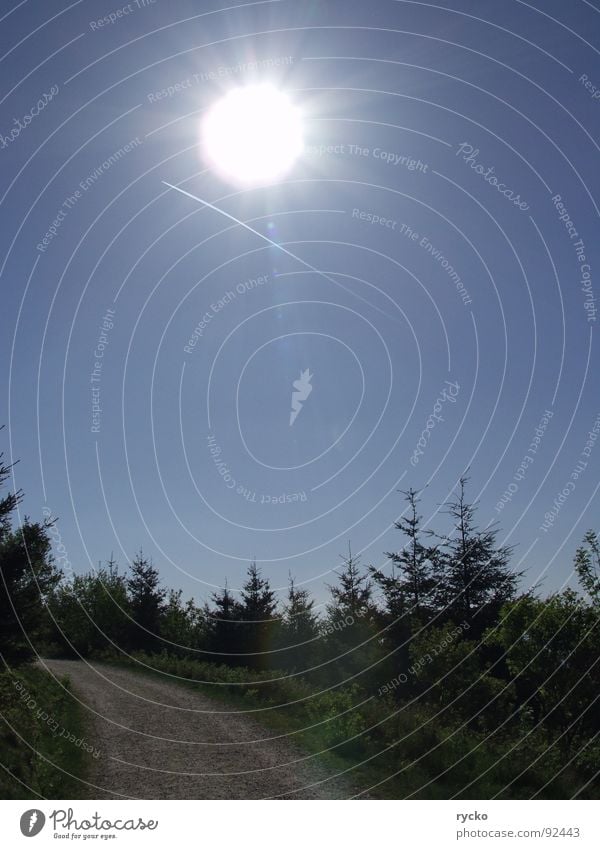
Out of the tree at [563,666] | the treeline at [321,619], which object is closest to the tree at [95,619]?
the treeline at [321,619]

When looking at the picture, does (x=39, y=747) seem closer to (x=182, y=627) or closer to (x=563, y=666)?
(x=563, y=666)

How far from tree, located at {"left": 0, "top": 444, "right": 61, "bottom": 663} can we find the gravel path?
3170mm

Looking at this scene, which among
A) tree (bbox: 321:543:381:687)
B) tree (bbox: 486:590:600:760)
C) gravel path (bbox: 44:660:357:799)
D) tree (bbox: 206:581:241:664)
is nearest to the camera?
gravel path (bbox: 44:660:357:799)

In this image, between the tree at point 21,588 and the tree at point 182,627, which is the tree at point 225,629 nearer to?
the tree at point 182,627

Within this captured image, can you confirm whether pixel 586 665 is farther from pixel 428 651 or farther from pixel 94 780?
pixel 94 780

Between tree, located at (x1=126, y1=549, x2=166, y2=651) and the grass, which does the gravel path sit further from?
tree, located at (x1=126, y1=549, x2=166, y2=651)

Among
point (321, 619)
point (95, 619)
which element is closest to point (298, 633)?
point (321, 619)

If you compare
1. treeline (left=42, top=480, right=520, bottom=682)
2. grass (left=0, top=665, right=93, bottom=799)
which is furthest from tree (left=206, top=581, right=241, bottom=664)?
grass (left=0, top=665, right=93, bottom=799)

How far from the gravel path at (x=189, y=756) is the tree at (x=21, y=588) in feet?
10.4

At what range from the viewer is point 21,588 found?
1789 centimetres

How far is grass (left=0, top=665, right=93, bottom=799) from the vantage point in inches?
445

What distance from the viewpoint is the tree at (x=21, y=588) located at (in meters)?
17.2

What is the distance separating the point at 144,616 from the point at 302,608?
1461 cm

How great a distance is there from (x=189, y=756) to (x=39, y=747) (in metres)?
3.33
